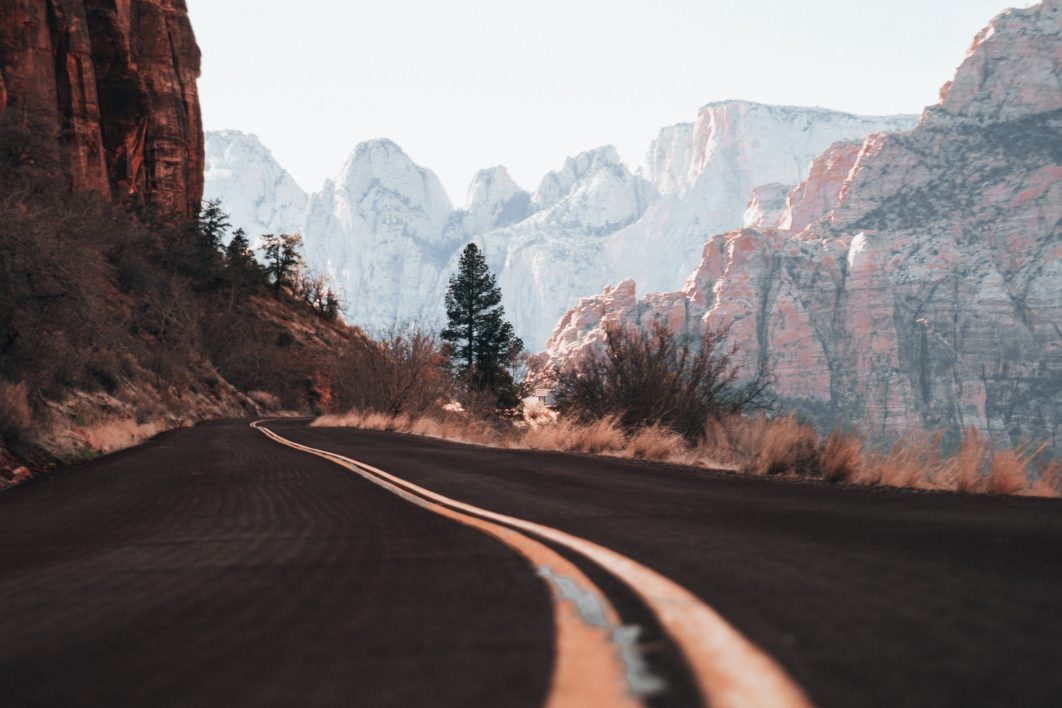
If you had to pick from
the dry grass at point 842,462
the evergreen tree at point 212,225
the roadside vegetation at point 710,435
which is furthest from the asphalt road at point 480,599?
the evergreen tree at point 212,225

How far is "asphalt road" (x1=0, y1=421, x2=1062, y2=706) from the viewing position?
168 cm

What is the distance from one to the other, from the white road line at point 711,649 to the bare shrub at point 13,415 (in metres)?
12.4

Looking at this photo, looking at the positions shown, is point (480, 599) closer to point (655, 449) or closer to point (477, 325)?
point (655, 449)

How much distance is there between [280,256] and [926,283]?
14272 cm

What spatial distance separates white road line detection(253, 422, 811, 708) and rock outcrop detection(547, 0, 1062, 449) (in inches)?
5564

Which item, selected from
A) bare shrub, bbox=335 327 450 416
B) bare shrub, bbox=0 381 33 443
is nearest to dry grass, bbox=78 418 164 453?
bare shrub, bbox=0 381 33 443

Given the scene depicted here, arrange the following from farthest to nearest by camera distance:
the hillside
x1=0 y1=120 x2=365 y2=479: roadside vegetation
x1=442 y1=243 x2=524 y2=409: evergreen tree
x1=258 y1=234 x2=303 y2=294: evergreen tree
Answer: x1=258 y1=234 x2=303 y2=294: evergreen tree < x1=442 y1=243 x2=524 y2=409: evergreen tree < the hillside < x1=0 y1=120 x2=365 y2=479: roadside vegetation

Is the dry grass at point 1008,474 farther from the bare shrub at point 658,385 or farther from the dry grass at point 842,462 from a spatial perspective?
the bare shrub at point 658,385

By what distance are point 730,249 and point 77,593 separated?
7139 inches

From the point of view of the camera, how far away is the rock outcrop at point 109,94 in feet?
163

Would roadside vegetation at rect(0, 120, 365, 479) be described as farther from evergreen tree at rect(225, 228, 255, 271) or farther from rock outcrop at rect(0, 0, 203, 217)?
rock outcrop at rect(0, 0, 203, 217)

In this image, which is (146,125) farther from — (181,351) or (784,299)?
(784,299)

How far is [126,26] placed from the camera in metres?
61.9

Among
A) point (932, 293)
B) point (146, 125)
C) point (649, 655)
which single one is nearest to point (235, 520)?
point (649, 655)
